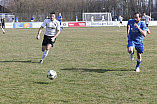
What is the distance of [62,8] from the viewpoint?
3398 inches

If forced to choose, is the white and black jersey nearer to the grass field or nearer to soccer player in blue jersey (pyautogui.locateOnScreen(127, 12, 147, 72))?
the grass field

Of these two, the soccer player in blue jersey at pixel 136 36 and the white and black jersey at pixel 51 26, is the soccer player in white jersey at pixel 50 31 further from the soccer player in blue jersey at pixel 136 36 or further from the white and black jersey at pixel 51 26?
the soccer player in blue jersey at pixel 136 36

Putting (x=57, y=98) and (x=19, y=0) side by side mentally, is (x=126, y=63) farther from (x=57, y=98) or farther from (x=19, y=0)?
(x=19, y=0)

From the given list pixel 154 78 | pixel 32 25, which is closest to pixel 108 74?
pixel 154 78

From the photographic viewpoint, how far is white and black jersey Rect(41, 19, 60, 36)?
11.2m

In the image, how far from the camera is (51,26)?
11.3 metres

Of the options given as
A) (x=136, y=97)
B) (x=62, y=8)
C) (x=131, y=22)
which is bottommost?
(x=136, y=97)

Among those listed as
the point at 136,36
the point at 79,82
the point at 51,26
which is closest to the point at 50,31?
the point at 51,26

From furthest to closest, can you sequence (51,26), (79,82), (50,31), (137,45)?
(50,31)
(51,26)
(137,45)
(79,82)

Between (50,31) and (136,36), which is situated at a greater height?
(50,31)

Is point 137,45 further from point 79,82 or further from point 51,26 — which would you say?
point 51,26

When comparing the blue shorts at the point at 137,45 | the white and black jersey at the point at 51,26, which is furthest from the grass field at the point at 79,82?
the white and black jersey at the point at 51,26

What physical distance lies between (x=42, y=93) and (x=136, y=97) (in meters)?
2.08

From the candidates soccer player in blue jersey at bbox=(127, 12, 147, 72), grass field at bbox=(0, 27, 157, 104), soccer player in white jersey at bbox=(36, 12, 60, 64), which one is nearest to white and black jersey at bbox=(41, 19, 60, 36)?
soccer player in white jersey at bbox=(36, 12, 60, 64)
